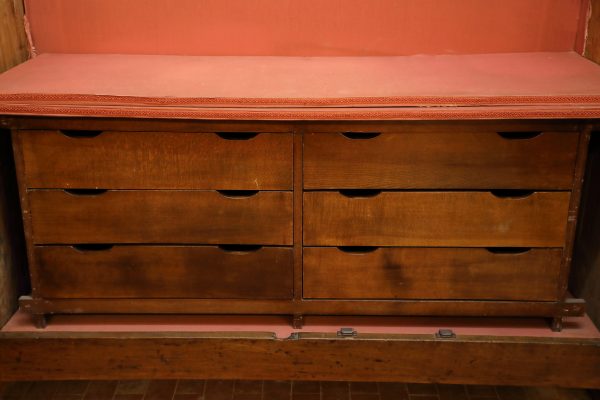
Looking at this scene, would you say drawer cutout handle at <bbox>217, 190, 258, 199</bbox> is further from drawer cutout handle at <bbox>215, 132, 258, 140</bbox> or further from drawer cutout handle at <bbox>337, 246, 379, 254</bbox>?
drawer cutout handle at <bbox>337, 246, 379, 254</bbox>

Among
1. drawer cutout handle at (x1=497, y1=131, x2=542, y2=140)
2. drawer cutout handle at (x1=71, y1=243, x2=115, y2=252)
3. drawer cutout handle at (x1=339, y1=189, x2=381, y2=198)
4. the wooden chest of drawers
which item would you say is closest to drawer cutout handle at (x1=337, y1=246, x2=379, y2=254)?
the wooden chest of drawers

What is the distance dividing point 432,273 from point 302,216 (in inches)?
16.1

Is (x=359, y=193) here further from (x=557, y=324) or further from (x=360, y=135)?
(x=557, y=324)

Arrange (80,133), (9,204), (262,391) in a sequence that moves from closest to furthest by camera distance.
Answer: (80,133) → (9,204) → (262,391)

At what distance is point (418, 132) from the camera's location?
1.62 metres

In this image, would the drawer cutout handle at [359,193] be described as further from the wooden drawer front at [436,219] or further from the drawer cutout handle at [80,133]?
the drawer cutout handle at [80,133]

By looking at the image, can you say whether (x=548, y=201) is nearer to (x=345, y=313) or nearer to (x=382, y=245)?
(x=382, y=245)

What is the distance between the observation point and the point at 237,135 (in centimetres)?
172

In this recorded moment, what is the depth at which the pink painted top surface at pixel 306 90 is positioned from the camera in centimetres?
155

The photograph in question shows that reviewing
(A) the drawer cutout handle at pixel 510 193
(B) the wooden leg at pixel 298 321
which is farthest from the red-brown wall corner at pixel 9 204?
(A) the drawer cutout handle at pixel 510 193

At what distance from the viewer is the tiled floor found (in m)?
1.96

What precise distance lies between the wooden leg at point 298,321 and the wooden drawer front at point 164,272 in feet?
0.23

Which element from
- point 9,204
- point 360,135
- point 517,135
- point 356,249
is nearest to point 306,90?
point 360,135

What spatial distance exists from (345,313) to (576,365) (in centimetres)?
67
